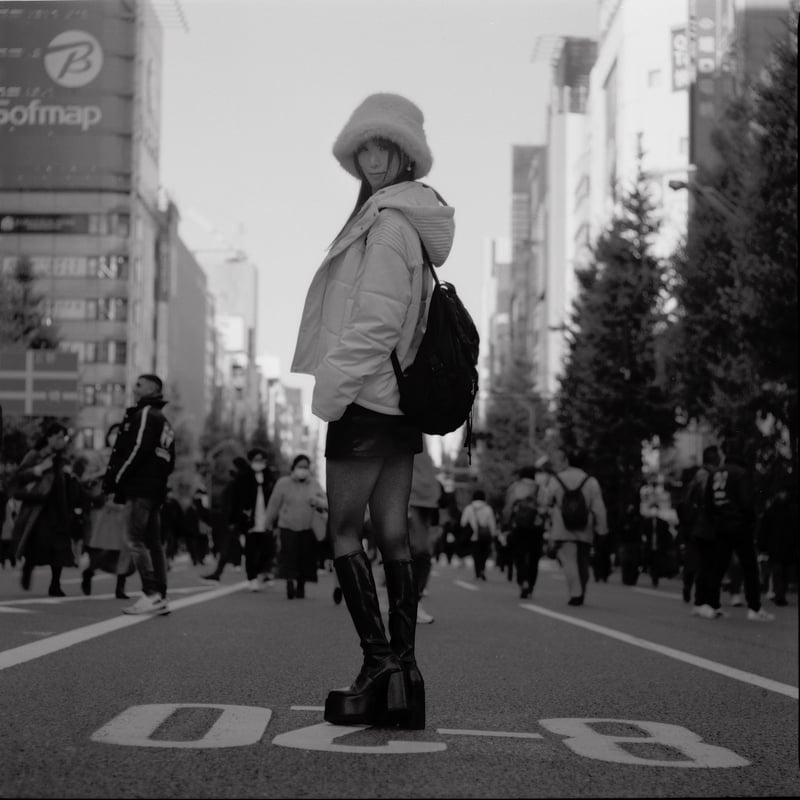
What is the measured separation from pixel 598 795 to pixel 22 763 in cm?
117

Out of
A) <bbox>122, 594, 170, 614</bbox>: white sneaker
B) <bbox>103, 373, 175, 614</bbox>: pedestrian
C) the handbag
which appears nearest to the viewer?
<bbox>122, 594, 170, 614</bbox>: white sneaker

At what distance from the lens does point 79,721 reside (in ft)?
14.3

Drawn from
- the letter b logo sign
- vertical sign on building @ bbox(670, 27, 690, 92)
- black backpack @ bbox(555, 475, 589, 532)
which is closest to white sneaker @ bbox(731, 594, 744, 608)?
black backpack @ bbox(555, 475, 589, 532)

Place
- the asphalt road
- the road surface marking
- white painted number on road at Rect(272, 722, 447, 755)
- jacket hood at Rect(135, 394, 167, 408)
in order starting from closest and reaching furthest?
the asphalt road, white painted number on road at Rect(272, 722, 447, 755), jacket hood at Rect(135, 394, 167, 408), the road surface marking

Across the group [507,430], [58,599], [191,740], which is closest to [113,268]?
[507,430]

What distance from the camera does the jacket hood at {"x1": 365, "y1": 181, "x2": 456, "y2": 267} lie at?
441 cm

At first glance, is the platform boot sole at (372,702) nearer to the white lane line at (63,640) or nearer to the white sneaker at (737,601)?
the white lane line at (63,640)

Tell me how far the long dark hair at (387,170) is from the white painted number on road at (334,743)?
1.29 m

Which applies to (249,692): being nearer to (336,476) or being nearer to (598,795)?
(336,476)

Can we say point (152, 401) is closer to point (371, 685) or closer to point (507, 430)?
point (371, 685)

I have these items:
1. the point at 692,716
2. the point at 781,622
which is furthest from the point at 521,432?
the point at 692,716

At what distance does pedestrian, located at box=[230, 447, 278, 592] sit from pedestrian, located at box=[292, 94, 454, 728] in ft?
39.8

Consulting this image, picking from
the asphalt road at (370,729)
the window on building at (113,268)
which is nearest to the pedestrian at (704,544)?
the asphalt road at (370,729)

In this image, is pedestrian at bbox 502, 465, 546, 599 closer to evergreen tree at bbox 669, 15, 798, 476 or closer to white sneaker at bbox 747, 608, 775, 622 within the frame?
white sneaker at bbox 747, 608, 775, 622
